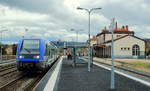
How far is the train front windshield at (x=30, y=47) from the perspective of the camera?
1850 cm

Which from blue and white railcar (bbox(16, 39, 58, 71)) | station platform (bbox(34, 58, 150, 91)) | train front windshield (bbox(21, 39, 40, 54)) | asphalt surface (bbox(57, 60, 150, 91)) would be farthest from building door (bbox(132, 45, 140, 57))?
asphalt surface (bbox(57, 60, 150, 91))

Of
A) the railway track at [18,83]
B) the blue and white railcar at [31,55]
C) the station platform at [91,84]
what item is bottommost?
the railway track at [18,83]

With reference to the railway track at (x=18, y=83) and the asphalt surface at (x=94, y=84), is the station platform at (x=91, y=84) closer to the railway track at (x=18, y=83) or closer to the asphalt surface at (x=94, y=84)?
the asphalt surface at (x=94, y=84)

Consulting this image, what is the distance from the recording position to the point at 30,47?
1873 cm

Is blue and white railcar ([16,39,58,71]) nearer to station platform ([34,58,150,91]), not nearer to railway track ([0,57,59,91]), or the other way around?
railway track ([0,57,59,91])

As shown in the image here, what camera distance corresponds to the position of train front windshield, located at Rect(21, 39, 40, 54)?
1850 cm

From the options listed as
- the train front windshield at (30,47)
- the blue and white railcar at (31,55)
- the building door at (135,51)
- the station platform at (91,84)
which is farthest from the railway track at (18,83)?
the building door at (135,51)

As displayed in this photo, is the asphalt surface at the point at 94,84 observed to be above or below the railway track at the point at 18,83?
above

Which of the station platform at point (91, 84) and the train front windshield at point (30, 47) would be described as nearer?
the station platform at point (91, 84)

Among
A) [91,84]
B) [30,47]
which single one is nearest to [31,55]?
[30,47]

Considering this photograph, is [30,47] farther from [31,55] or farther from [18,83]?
[18,83]

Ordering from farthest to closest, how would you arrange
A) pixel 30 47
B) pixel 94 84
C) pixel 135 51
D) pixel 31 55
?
pixel 135 51, pixel 30 47, pixel 31 55, pixel 94 84

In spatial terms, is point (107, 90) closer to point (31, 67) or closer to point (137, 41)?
point (31, 67)

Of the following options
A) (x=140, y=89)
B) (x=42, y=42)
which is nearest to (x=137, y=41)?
(x=42, y=42)
